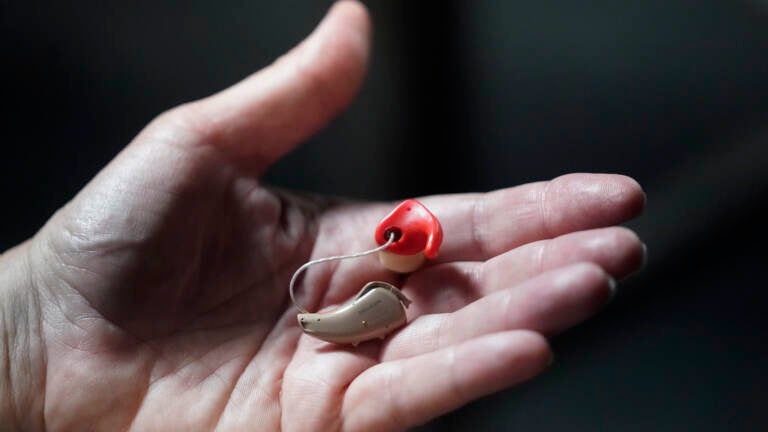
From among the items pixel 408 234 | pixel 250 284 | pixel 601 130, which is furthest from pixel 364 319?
pixel 601 130

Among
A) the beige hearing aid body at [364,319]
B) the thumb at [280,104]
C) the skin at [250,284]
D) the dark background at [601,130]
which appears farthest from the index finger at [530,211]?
the dark background at [601,130]

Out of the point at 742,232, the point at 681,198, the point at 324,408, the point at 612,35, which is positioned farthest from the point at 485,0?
the point at 324,408

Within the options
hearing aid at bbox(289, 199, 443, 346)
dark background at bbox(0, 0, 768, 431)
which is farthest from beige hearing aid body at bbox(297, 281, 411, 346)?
dark background at bbox(0, 0, 768, 431)

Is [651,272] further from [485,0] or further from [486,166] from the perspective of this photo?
[485,0]

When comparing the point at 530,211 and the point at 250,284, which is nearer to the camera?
the point at 530,211

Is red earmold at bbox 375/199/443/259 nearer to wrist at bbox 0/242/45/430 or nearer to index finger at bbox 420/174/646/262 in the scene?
index finger at bbox 420/174/646/262

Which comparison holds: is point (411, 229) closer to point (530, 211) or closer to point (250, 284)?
point (530, 211)

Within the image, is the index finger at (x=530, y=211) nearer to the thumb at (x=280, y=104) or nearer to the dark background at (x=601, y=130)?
the thumb at (x=280, y=104)
